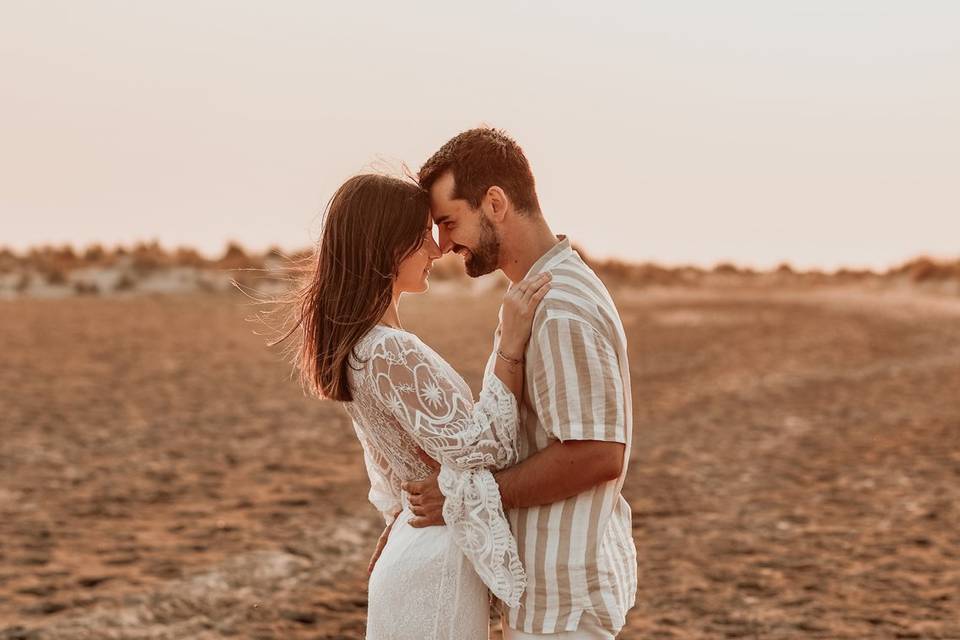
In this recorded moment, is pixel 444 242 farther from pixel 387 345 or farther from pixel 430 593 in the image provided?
pixel 430 593

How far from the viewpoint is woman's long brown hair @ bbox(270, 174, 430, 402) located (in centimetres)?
333

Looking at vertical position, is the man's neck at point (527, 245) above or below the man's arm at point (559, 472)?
above

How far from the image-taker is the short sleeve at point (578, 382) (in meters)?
3.04

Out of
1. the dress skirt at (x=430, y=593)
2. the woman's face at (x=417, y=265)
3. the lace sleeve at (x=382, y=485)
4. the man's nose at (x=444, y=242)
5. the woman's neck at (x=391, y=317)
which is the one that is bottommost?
the dress skirt at (x=430, y=593)

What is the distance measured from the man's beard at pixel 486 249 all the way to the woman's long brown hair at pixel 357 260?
0.19 m

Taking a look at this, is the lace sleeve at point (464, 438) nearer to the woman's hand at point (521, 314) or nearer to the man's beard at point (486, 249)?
the woman's hand at point (521, 314)

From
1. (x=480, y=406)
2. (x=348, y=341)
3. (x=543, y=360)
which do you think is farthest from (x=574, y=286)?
(x=348, y=341)

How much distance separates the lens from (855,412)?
1524 cm

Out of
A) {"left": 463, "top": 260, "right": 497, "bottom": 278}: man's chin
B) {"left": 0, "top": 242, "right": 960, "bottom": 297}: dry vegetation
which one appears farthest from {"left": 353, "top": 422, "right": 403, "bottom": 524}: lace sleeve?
{"left": 0, "top": 242, "right": 960, "bottom": 297}: dry vegetation

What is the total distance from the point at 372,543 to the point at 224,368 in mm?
11731

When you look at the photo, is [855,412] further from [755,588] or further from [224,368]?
[224,368]

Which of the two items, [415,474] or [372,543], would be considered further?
[372,543]

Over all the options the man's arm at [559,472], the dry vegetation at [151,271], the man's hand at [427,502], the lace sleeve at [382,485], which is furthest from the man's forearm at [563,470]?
the dry vegetation at [151,271]

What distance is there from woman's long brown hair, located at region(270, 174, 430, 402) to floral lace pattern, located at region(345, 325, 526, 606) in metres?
0.08
